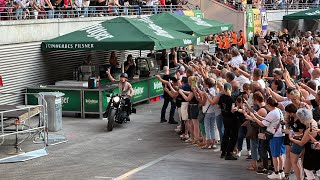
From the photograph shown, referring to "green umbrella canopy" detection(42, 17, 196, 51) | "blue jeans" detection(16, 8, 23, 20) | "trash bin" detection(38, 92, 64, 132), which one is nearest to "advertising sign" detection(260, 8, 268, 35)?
"green umbrella canopy" detection(42, 17, 196, 51)

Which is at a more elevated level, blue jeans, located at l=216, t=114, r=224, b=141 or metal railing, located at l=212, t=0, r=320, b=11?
metal railing, located at l=212, t=0, r=320, b=11

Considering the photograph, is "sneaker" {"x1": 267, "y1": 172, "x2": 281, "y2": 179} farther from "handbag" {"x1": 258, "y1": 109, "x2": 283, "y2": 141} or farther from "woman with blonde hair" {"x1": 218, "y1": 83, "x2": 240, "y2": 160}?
"woman with blonde hair" {"x1": 218, "y1": 83, "x2": 240, "y2": 160}

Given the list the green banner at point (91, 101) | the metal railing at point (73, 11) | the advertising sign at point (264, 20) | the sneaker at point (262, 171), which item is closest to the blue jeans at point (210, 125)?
the sneaker at point (262, 171)

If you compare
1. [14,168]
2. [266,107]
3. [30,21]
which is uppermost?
[30,21]

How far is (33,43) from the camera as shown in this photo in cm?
2148

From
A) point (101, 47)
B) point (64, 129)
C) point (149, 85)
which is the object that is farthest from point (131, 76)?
point (64, 129)

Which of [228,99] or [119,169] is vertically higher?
[228,99]

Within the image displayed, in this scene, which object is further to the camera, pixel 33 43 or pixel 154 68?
pixel 154 68

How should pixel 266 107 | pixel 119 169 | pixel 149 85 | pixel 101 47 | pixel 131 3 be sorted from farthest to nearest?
pixel 131 3, pixel 149 85, pixel 101 47, pixel 119 169, pixel 266 107

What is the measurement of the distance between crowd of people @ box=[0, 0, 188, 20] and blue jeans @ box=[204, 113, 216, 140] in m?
8.41

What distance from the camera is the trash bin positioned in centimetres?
1755

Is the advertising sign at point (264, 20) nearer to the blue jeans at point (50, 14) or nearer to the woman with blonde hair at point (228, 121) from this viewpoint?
the blue jeans at point (50, 14)

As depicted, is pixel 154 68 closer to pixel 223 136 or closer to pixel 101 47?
pixel 101 47

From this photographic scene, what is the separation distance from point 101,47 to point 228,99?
24.5 feet
